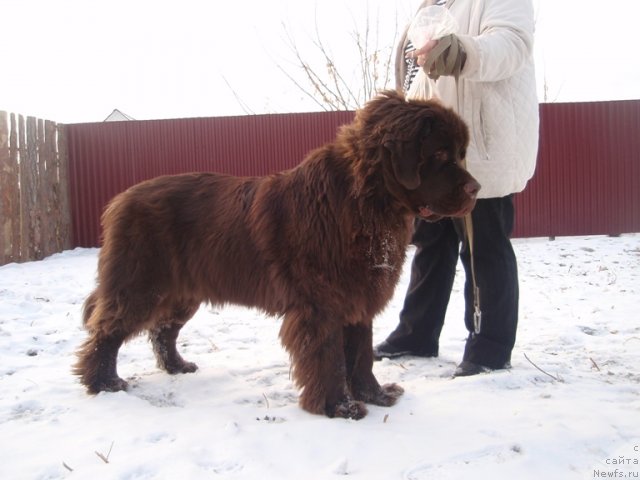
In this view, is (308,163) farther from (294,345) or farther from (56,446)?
(56,446)

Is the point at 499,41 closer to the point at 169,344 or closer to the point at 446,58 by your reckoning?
the point at 446,58

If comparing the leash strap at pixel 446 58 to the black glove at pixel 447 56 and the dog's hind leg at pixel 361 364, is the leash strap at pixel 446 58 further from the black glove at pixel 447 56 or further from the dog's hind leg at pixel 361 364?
the dog's hind leg at pixel 361 364

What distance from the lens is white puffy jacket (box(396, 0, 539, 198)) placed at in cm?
314

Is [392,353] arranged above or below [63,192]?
below

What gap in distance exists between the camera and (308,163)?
298 cm

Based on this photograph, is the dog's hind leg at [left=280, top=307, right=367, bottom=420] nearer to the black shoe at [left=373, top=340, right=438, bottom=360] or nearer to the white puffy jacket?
the black shoe at [left=373, top=340, right=438, bottom=360]

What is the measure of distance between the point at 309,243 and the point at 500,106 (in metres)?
1.45

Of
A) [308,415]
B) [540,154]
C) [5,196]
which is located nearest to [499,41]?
[308,415]

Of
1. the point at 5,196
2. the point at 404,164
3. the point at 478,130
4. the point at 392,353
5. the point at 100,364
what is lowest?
the point at 392,353

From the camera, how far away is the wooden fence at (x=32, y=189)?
885cm

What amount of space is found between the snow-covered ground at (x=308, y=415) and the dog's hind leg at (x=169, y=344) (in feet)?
0.26

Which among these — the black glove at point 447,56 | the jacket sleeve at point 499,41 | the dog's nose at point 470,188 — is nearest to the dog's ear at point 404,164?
the dog's nose at point 470,188

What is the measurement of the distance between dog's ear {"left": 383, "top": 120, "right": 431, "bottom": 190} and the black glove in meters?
0.46

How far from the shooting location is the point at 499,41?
295 centimetres
